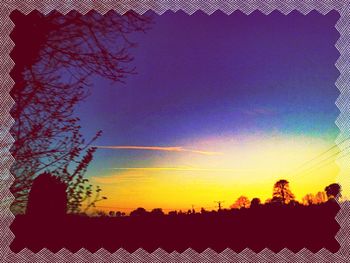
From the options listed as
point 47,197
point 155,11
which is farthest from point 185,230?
point 155,11

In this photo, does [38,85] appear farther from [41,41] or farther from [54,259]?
[54,259]

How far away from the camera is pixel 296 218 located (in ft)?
13.8

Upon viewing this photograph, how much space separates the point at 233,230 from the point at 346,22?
8.46 ft

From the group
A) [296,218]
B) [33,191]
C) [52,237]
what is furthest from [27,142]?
[296,218]

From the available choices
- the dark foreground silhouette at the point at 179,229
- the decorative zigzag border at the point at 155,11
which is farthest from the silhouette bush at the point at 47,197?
the decorative zigzag border at the point at 155,11

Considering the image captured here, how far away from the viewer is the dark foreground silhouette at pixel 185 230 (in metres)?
3.81

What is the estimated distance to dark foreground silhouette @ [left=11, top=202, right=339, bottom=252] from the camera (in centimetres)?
381

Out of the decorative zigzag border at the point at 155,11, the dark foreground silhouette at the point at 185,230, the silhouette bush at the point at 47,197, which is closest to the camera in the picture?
the decorative zigzag border at the point at 155,11

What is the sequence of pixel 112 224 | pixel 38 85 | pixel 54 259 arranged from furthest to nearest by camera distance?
pixel 38 85 < pixel 112 224 < pixel 54 259

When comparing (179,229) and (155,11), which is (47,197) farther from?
(155,11)

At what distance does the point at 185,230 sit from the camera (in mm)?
4047

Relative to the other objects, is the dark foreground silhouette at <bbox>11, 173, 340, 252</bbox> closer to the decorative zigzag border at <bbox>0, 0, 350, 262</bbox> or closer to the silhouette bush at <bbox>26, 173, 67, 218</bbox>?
the silhouette bush at <bbox>26, 173, 67, 218</bbox>

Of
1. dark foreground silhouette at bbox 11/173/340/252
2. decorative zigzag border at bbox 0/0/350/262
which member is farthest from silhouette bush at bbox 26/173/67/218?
decorative zigzag border at bbox 0/0/350/262

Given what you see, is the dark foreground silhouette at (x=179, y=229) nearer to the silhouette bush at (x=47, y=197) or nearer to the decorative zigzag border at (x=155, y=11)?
the silhouette bush at (x=47, y=197)
